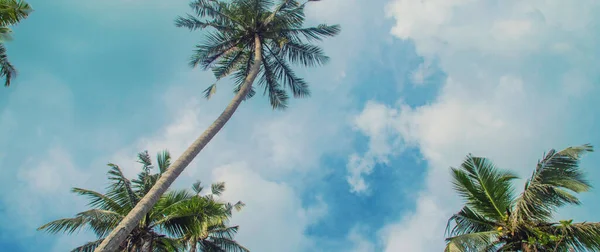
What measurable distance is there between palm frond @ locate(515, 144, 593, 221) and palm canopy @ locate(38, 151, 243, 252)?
8909 millimetres

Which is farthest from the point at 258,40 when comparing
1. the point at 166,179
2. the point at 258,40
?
the point at 166,179

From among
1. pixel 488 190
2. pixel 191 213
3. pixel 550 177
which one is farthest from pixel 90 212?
pixel 550 177

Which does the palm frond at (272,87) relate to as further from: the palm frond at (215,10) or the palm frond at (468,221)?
the palm frond at (468,221)

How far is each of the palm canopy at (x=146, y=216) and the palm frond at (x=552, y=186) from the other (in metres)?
8.91

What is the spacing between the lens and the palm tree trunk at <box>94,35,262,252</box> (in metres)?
6.80

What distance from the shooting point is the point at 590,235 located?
8.87 meters

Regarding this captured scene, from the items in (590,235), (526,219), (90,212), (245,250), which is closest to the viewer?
(590,235)

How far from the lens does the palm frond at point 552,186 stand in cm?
966

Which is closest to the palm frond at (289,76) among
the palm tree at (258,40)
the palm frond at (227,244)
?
the palm tree at (258,40)

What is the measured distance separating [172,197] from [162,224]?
41.6 inches

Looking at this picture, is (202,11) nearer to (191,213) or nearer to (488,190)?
(191,213)

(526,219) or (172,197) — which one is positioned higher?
(172,197)

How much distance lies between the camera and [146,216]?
1205 centimetres

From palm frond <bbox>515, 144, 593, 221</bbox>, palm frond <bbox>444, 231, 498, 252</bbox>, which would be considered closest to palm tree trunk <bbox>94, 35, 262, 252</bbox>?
palm frond <bbox>444, 231, 498, 252</bbox>
